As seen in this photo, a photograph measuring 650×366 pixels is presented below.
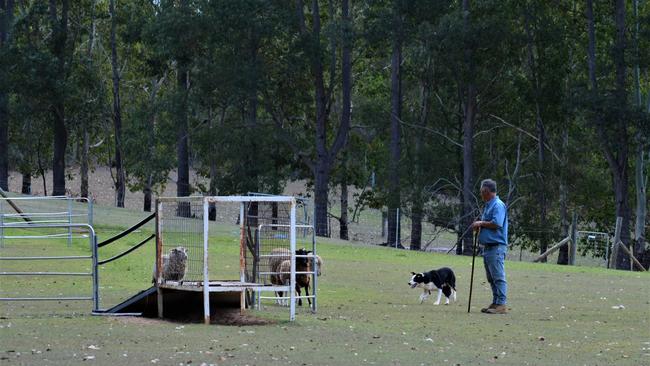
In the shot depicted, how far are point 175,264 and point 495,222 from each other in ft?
15.6

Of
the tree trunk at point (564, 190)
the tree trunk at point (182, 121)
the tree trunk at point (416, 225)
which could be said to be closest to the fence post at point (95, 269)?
the tree trunk at point (416, 225)

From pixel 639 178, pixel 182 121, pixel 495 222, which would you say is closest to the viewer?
pixel 495 222

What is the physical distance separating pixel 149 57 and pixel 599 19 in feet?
83.1

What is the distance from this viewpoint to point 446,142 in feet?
192

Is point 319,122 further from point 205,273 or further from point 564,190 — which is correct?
point 205,273

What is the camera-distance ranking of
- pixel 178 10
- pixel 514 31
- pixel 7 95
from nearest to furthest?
pixel 514 31, pixel 178 10, pixel 7 95

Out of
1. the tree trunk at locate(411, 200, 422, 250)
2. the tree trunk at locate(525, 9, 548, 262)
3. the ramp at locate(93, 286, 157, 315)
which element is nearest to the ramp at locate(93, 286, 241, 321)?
the ramp at locate(93, 286, 157, 315)

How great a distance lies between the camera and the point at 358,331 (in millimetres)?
15742

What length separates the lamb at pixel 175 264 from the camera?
715 inches

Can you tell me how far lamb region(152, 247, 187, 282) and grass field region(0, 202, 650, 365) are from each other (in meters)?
1.34

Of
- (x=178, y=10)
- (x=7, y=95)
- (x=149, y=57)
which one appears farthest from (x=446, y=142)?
(x=7, y=95)

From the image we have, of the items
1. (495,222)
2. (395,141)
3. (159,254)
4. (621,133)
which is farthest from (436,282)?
(395,141)

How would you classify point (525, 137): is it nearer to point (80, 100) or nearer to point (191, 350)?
point (80, 100)

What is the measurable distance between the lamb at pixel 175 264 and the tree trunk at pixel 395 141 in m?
31.8
